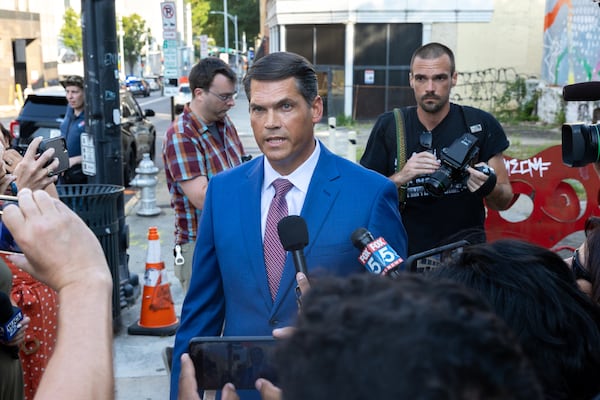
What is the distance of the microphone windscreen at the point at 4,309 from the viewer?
2.90 meters

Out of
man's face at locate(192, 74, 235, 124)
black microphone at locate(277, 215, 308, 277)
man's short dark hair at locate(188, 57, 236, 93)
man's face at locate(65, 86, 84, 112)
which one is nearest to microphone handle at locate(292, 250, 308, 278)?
black microphone at locate(277, 215, 308, 277)

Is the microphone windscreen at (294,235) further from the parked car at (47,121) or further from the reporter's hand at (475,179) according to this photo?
the parked car at (47,121)

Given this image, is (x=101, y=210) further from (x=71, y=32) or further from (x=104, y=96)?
(x=71, y=32)

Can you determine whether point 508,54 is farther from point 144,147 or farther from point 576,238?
point 576,238

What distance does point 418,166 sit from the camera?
388 cm

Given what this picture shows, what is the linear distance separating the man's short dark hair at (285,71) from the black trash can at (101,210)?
299 cm

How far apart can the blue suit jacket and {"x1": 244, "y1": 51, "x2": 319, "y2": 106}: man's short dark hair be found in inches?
11.1

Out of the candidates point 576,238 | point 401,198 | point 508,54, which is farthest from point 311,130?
point 508,54

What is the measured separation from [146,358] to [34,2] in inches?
1706

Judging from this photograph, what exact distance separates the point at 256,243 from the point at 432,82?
1958 mm

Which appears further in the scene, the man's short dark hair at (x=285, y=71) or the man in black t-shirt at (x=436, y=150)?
the man in black t-shirt at (x=436, y=150)

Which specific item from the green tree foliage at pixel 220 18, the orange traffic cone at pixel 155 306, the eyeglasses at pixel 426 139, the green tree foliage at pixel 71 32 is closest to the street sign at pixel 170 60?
the orange traffic cone at pixel 155 306

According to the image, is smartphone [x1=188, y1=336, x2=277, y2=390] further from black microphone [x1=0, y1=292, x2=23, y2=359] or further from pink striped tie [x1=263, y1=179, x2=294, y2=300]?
black microphone [x1=0, y1=292, x2=23, y2=359]

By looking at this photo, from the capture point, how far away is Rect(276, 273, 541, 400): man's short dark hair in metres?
0.94
